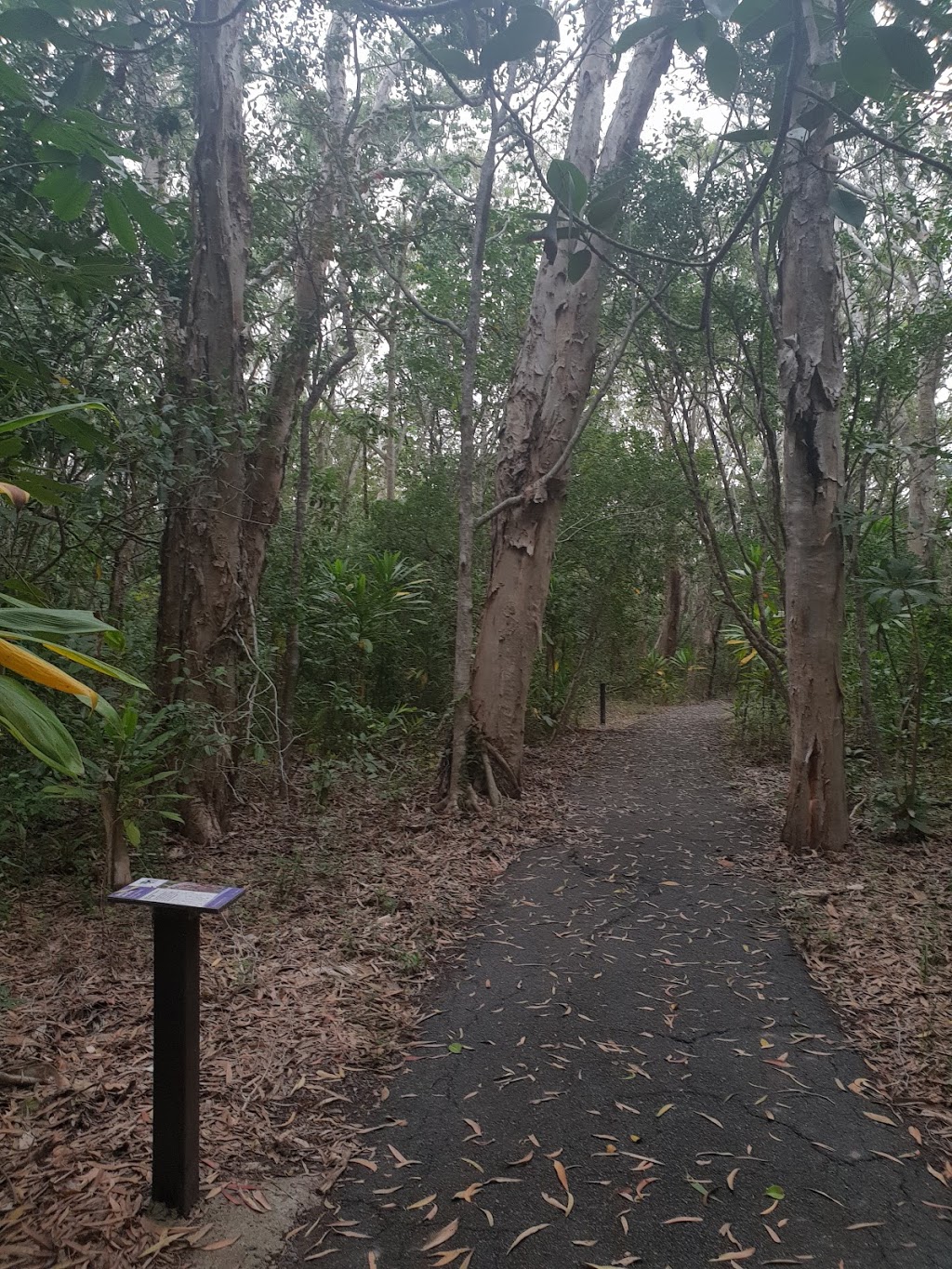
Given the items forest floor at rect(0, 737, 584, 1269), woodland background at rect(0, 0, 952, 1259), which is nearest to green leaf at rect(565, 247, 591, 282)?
woodland background at rect(0, 0, 952, 1259)

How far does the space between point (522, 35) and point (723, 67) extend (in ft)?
0.97

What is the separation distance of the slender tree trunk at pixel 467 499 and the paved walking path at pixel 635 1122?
207 centimetres

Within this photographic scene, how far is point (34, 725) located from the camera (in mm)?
1210

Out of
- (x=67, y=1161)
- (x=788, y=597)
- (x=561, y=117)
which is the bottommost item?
(x=67, y=1161)

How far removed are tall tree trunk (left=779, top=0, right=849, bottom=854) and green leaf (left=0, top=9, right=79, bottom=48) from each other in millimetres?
4949

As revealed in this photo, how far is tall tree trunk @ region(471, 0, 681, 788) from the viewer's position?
281 inches

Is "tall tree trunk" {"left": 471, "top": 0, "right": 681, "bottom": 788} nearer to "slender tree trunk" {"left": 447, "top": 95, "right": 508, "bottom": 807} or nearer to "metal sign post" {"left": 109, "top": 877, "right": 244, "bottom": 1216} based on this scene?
"slender tree trunk" {"left": 447, "top": 95, "right": 508, "bottom": 807}

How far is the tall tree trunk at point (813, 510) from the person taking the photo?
5246mm

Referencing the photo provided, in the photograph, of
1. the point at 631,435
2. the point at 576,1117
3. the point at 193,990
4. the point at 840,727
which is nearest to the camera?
the point at 193,990

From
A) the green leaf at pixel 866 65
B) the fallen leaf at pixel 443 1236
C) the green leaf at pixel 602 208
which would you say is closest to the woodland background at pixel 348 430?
the green leaf at pixel 602 208

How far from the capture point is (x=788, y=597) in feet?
18.1

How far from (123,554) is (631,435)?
Answer: 8.69 meters

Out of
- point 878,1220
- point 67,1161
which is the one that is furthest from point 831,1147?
point 67,1161

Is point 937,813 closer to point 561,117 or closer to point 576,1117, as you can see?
point 576,1117
